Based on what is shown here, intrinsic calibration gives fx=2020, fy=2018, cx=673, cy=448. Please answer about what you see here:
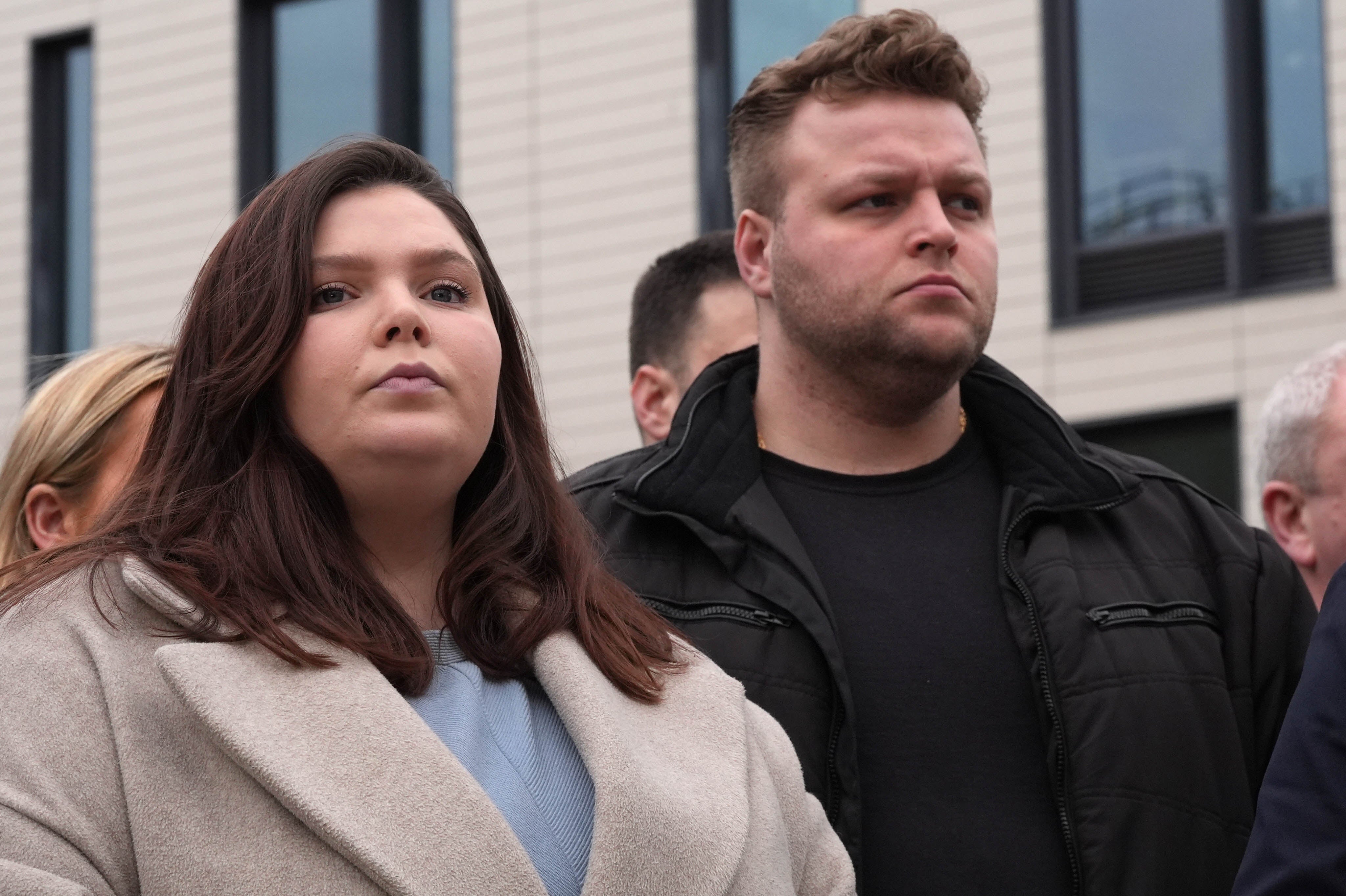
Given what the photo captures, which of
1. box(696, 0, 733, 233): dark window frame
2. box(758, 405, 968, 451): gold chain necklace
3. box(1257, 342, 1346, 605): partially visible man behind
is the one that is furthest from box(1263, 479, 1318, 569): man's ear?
box(696, 0, 733, 233): dark window frame

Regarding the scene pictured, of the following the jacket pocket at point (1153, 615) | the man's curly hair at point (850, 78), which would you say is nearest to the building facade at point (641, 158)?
the man's curly hair at point (850, 78)

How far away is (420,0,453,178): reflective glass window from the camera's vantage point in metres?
12.8

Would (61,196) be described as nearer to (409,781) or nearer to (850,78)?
(850,78)

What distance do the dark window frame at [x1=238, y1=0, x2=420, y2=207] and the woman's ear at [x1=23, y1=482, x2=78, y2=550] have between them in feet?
29.6

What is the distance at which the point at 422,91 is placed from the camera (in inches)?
513

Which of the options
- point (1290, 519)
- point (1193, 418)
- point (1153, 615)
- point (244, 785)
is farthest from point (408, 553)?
point (1193, 418)

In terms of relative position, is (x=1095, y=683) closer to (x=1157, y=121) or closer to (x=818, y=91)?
(x=818, y=91)

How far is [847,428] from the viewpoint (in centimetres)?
383

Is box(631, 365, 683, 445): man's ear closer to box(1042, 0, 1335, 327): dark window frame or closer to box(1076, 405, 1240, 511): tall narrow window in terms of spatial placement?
box(1076, 405, 1240, 511): tall narrow window

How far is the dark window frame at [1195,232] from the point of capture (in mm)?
10633

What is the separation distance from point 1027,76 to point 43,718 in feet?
30.4

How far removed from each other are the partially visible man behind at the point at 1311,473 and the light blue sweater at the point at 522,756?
2028mm

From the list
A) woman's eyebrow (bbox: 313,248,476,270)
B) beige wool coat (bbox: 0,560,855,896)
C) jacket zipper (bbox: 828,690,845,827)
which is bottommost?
jacket zipper (bbox: 828,690,845,827)

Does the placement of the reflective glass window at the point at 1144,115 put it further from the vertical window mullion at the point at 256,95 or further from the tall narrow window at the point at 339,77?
the vertical window mullion at the point at 256,95
